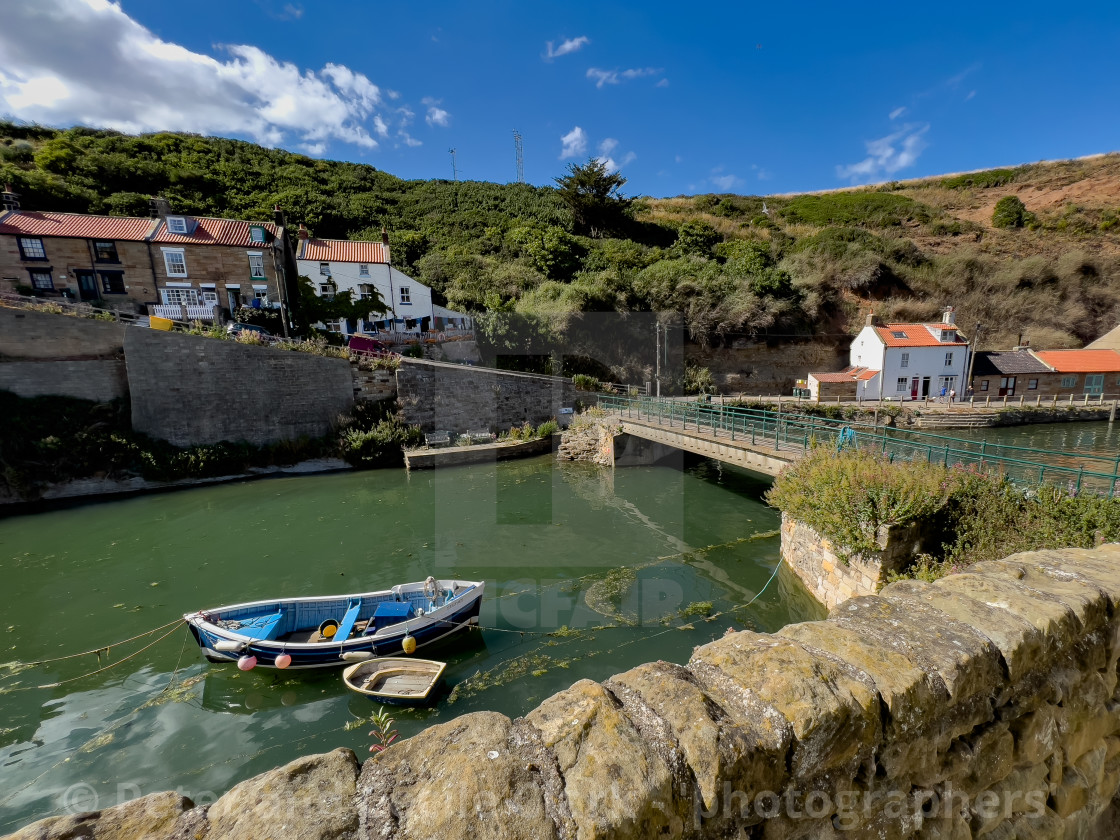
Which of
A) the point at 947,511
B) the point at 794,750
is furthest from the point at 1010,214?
the point at 794,750

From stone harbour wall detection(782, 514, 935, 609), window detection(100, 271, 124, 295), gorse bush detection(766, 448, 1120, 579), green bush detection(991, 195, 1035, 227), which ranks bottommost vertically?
stone harbour wall detection(782, 514, 935, 609)

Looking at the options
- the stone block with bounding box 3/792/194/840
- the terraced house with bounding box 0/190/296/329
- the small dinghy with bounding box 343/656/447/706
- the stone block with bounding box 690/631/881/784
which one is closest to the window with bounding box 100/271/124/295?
the terraced house with bounding box 0/190/296/329

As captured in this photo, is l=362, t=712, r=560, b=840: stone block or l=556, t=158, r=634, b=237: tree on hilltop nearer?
l=362, t=712, r=560, b=840: stone block

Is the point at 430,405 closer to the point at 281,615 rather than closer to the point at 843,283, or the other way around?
the point at 281,615

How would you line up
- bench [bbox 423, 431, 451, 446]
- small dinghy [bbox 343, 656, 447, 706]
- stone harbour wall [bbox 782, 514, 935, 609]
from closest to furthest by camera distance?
small dinghy [bbox 343, 656, 447, 706] < stone harbour wall [bbox 782, 514, 935, 609] < bench [bbox 423, 431, 451, 446]

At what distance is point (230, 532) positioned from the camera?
1421cm

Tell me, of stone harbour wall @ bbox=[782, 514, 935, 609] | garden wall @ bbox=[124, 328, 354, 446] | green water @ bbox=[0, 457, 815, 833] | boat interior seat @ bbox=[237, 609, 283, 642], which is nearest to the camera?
green water @ bbox=[0, 457, 815, 833]

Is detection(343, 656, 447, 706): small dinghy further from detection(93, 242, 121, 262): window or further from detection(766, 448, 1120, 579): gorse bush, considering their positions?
detection(93, 242, 121, 262): window

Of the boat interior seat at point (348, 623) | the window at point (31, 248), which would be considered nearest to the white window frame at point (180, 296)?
the window at point (31, 248)

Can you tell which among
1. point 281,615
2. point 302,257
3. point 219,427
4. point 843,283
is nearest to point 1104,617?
point 281,615

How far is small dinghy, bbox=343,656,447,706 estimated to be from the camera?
7.26 m

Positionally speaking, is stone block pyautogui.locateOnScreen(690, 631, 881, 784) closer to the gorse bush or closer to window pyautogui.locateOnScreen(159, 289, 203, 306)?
the gorse bush

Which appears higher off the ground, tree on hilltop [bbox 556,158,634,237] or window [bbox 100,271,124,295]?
tree on hilltop [bbox 556,158,634,237]

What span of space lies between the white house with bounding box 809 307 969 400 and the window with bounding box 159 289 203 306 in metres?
39.0
